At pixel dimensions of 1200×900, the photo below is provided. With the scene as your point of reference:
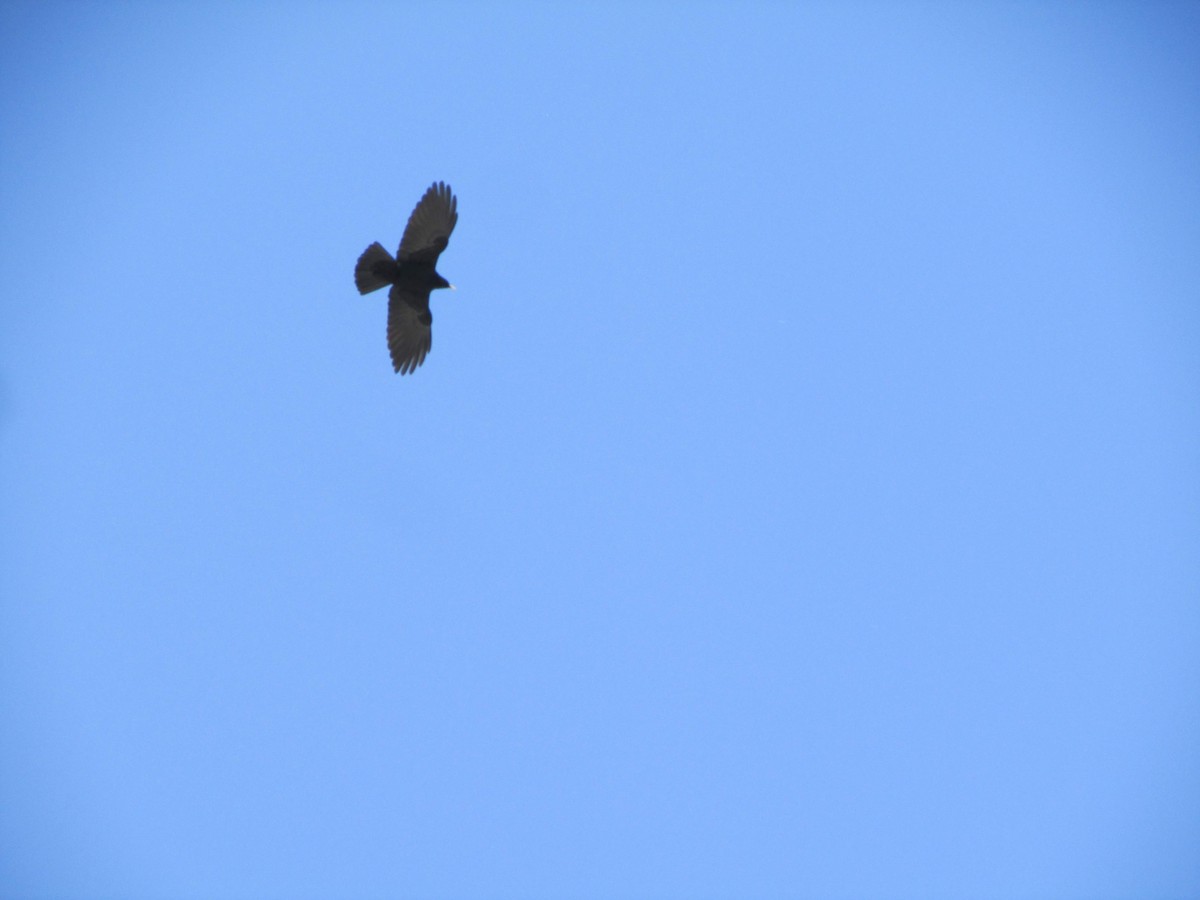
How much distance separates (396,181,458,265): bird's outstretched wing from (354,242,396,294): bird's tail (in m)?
0.16

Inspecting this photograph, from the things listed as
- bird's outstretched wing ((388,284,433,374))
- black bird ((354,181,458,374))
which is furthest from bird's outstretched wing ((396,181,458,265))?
bird's outstretched wing ((388,284,433,374))

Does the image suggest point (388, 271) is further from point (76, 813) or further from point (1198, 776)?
point (1198, 776)

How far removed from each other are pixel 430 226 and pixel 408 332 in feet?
4.77

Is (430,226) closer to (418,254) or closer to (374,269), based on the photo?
(418,254)

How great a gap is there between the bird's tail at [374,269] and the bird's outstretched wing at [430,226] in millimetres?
162

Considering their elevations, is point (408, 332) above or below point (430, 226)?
below

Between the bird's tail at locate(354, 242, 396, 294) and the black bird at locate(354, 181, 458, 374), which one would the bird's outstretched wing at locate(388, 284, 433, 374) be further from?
the bird's tail at locate(354, 242, 396, 294)

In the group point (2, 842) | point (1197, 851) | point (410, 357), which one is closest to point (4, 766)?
point (2, 842)

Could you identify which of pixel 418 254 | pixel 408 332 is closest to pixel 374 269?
pixel 418 254

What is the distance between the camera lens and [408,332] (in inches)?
462

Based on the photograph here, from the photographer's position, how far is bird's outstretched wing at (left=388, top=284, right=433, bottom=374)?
11.6 m

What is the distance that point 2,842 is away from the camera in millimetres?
41000

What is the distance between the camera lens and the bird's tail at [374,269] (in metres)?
11.0

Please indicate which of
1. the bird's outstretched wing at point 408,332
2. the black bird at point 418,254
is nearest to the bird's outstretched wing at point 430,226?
the black bird at point 418,254
